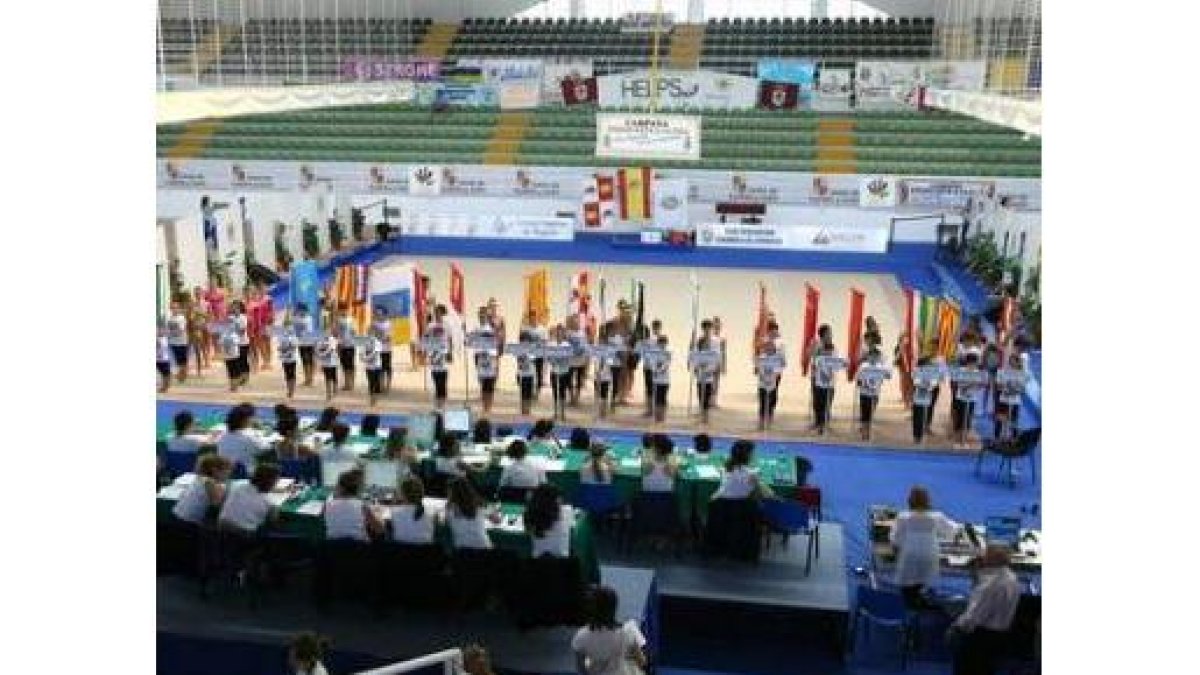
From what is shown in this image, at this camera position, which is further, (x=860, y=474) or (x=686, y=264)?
(x=686, y=264)

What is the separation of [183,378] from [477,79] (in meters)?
14.3

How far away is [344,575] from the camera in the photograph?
7.31 m

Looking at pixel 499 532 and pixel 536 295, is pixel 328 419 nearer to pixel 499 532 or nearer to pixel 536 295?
pixel 499 532

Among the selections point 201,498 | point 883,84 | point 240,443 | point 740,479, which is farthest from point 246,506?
point 883,84

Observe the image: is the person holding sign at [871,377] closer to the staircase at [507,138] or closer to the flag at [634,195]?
the flag at [634,195]

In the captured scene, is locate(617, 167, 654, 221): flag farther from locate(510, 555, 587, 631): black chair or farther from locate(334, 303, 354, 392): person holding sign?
locate(510, 555, 587, 631): black chair

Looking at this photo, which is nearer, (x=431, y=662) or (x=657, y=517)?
(x=431, y=662)

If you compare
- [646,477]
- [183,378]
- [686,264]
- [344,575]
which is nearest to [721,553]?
[646,477]

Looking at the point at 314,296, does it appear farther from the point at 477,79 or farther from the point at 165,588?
the point at 477,79

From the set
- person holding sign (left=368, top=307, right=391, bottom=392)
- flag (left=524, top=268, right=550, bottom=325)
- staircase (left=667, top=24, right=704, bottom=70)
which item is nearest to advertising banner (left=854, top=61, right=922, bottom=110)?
staircase (left=667, top=24, right=704, bottom=70)

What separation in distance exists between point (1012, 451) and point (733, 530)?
352cm

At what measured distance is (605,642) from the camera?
588 centimetres

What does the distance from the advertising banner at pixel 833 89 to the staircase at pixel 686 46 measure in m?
4.75

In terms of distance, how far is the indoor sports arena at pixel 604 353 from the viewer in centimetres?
727
